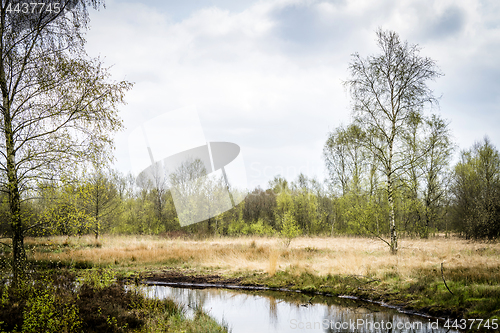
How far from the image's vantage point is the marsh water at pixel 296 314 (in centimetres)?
807

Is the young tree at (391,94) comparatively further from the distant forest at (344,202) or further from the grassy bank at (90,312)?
the grassy bank at (90,312)

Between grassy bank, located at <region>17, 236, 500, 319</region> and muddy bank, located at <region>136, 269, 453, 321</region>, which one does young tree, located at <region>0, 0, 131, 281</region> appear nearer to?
grassy bank, located at <region>17, 236, 500, 319</region>

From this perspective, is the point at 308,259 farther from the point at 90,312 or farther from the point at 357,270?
the point at 90,312

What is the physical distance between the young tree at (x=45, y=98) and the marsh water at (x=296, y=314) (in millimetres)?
Result: 5162

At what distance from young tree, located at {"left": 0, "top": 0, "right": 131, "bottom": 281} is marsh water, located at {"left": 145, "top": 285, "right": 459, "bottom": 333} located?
16.9 ft

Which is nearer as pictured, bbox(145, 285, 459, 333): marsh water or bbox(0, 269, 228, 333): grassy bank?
bbox(0, 269, 228, 333): grassy bank

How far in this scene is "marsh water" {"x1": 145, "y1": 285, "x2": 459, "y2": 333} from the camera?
8070 mm

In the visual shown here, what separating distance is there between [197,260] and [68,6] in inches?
541

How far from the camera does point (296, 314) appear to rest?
30.6 feet

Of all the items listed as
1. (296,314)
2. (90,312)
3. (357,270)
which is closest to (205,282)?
(296,314)

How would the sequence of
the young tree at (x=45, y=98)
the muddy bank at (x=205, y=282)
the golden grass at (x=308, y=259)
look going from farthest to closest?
the golden grass at (x=308, y=259) → the muddy bank at (x=205, y=282) → the young tree at (x=45, y=98)

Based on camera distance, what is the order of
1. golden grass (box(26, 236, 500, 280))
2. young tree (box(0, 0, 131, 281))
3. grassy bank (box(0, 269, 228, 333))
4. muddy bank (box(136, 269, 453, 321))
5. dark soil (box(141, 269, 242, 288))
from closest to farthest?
grassy bank (box(0, 269, 228, 333)) → young tree (box(0, 0, 131, 281)) → muddy bank (box(136, 269, 453, 321)) → golden grass (box(26, 236, 500, 280)) → dark soil (box(141, 269, 242, 288))

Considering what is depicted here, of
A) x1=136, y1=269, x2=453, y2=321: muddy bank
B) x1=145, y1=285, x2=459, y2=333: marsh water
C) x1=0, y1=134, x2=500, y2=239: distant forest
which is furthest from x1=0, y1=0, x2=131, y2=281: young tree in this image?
x1=136, y1=269, x2=453, y2=321: muddy bank

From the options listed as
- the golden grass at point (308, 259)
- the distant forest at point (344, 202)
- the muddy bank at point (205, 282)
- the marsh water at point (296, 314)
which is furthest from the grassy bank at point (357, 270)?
the distant forest at point (344, 202)
